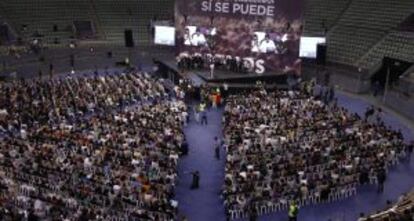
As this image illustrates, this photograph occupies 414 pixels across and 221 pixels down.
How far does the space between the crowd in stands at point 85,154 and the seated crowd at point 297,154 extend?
345 cm

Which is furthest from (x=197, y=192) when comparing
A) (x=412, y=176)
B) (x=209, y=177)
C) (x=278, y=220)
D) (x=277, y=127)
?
(x=412, y=176)

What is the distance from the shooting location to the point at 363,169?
31828 millimetres

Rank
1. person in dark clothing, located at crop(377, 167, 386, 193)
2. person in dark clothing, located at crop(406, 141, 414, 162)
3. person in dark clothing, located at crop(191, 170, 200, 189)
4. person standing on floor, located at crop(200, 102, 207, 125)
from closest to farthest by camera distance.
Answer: person in dark clothing, located at crop(377, 167, 386, 193) < person in dark clothing, located at crop(191, 170, 200, 189) < person in dark clothing, located at crop(406, 141, 414, 162) < person standing on floor, located at crop(200, 102, 207, 125)

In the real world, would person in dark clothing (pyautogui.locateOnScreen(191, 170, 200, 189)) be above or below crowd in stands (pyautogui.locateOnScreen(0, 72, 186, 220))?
below

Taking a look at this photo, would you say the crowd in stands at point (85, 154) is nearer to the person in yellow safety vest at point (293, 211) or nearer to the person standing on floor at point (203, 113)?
the person standing on floor at point (203, 113)

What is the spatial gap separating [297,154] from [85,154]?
11312 millimetres

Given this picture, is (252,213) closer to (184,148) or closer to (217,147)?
(217,147)

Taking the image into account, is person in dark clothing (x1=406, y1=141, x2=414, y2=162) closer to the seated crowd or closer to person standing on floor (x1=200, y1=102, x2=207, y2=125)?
the seated crowd

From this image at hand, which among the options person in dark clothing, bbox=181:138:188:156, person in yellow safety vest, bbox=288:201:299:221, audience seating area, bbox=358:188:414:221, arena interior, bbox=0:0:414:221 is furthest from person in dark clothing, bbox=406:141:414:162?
person in dark clothing, bbox=181:138:188:156

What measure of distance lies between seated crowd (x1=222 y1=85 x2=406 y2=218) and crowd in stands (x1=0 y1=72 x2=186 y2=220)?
345 cm

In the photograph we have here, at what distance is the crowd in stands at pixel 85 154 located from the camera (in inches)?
1083

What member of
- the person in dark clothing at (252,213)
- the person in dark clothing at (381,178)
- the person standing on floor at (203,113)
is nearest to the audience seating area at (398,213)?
the person in dark clothing at (381,178)

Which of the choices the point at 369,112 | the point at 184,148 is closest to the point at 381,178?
the point at 184,148

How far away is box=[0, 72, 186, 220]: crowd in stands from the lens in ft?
90.2
